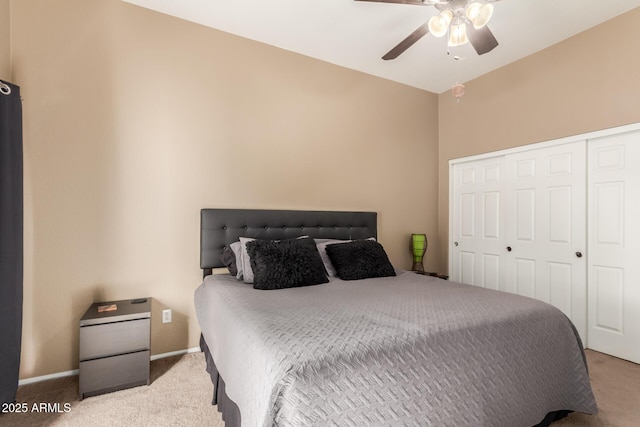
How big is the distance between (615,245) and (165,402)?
12.1ft

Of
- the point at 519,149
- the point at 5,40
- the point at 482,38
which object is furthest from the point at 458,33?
the point at 5,40

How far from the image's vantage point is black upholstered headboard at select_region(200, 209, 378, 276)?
2703mm

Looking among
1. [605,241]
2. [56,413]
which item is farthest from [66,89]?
[605,241]

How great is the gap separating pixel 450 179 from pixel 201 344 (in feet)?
11.2

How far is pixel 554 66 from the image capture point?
3041 mm

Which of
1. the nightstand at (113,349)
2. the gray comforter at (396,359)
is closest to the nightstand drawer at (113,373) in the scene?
the nightstand at (113,349)

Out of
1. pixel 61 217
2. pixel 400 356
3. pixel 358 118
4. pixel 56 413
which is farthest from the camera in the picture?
pixel 358 118

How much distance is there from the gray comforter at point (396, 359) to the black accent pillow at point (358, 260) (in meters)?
0.61

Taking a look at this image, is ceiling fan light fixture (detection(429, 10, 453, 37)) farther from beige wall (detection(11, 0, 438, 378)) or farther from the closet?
the closet

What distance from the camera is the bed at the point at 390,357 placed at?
112 cm

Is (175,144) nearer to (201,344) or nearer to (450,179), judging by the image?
(201,344)

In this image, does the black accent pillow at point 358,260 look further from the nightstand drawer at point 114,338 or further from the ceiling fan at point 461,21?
the ceiling fan at point 461,21

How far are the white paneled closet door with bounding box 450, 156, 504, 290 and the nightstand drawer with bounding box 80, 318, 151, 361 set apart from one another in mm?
3474

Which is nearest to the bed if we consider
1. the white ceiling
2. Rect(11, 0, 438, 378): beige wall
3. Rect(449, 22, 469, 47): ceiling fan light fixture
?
Rect(11, 0, 438, 378): beige wall
